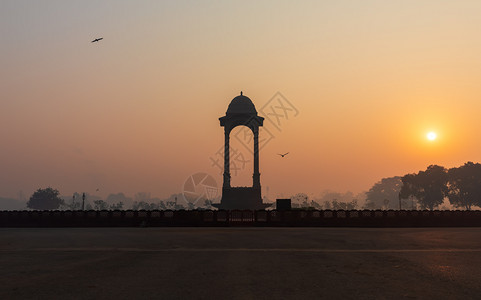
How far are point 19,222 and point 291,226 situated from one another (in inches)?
1061

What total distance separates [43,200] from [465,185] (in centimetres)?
14623

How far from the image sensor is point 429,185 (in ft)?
395

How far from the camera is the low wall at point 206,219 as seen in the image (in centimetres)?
4397

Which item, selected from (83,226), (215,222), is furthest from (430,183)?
(83,226)

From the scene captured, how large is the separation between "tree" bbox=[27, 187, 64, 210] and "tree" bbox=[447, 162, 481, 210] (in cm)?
13963

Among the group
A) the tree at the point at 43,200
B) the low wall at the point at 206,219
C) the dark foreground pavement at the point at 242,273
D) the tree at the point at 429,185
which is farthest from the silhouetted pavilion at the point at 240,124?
the tree at the point at 43,200

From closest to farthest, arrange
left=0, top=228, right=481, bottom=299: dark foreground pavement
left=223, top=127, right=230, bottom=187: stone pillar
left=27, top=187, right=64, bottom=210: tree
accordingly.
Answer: left=0, top=228, right=481, bottom=299: dark foreground pavement, left=223, top=127, right=230, bottom=187: stone pillar, left=27, top=187, right=64, bottom=210: tree

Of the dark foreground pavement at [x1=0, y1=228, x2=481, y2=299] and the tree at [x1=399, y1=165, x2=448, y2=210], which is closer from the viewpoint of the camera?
the dark foreground pavement at [x1=0, y1=228, x2=481, y2=299]

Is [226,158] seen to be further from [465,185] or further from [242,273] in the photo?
[465,185]

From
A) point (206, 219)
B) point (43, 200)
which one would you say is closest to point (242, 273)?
point (206, 219)

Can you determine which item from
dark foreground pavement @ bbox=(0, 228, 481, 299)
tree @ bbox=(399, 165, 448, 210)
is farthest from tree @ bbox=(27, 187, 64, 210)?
dark foreground pavement @ bbox=(0, 228, 481, 299)

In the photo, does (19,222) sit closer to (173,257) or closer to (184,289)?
(173,257)

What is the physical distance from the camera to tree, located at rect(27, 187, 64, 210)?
174250 millimetres

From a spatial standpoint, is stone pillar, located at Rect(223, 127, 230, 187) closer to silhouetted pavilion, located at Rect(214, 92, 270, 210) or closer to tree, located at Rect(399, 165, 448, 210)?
silhouetted pavilion, located at Rect(214, 92, 270, 210)
